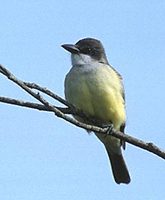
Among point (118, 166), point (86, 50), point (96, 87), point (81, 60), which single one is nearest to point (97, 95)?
point (96, 87)

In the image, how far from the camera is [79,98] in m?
7.31

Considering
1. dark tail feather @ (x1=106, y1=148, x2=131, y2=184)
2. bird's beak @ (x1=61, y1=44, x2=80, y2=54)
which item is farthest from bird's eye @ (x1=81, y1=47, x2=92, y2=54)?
dark tail feather @ (x1=106, y1=148, x2=131, y2=184)

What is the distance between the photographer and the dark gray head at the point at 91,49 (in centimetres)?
812

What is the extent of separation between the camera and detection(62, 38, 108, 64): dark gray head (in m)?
8.12

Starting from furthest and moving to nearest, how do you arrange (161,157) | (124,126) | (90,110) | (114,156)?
(114,156) → (124,126) → (90,110) → (161,157)

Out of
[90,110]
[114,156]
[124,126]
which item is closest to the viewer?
[90,110]

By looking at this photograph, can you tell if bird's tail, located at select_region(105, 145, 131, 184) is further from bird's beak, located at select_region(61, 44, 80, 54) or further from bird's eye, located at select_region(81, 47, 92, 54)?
bird's beak, located at select_region(61, 44, 80, 54)

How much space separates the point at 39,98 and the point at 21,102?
127 mm

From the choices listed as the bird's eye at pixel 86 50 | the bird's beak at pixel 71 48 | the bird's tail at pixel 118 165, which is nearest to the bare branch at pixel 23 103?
the bird's beak at pixel 71 48

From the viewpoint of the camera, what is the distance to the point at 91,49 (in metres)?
8.34

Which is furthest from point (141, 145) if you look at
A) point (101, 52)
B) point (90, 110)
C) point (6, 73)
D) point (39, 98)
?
point (101, 52)

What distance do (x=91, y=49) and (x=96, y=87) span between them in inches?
42.1

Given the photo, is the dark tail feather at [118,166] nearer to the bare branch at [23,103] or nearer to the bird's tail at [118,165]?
the bird's tail at [118,165]

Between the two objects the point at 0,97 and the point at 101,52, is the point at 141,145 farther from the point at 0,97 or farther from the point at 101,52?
the point at 101,52
